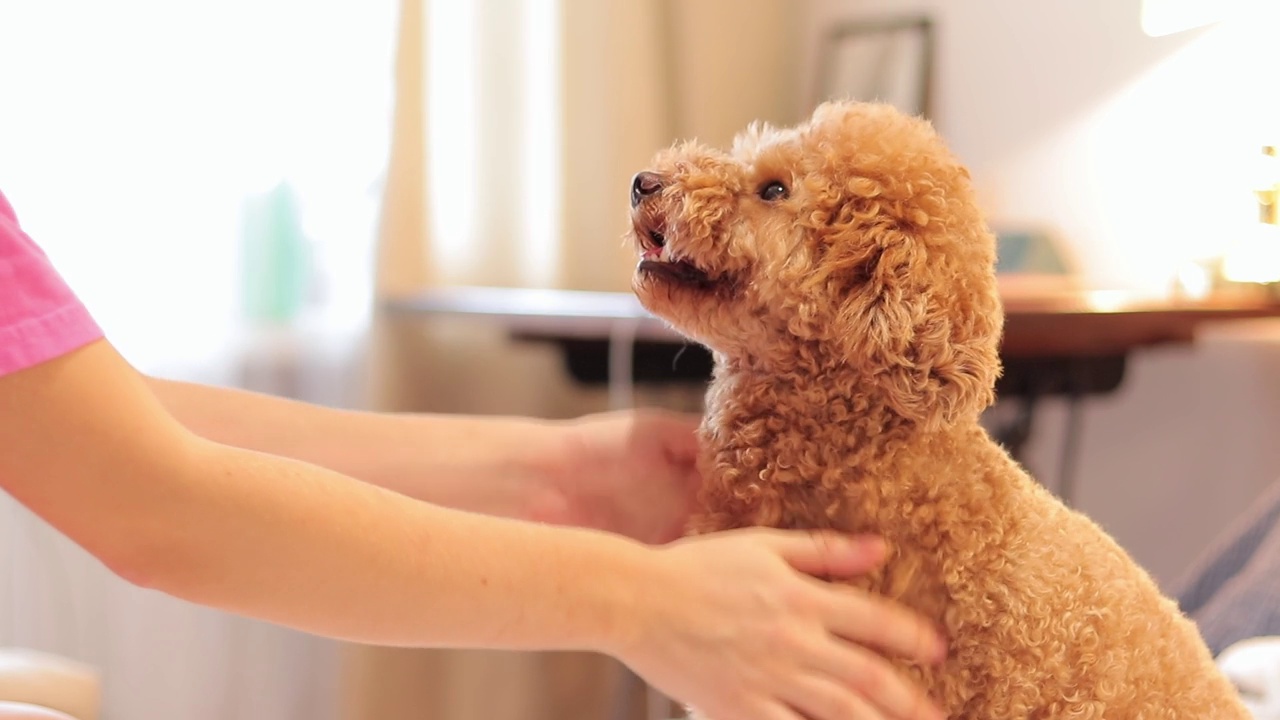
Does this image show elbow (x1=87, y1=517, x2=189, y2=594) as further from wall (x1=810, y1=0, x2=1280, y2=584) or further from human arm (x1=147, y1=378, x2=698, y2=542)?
wall (x1=810, y1=0, x2=1280, y2=584)

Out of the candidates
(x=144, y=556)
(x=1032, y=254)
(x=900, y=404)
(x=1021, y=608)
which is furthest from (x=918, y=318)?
(x=1032, y=254)

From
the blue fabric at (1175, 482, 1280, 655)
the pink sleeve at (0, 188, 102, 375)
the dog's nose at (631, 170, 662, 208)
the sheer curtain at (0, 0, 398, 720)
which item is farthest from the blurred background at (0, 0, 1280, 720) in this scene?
the pink sleeve at (0, 188, 102, 375)

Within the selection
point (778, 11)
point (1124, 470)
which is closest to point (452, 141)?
point (778, 11)

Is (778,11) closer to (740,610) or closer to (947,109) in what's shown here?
(947,109)

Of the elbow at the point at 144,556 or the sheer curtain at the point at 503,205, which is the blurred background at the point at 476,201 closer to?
the sheer curtain at the point at 503,205

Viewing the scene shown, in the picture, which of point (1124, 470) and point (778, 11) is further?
point (778, 11)

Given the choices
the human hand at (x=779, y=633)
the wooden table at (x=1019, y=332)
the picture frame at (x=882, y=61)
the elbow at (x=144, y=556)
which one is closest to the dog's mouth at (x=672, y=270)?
the human hand at (x=779, y=633)

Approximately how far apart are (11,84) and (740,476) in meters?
1.03

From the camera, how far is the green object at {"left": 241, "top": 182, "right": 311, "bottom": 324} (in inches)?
57.0

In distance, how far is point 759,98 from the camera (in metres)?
2.18

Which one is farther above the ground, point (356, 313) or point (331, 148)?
point (331, 148)

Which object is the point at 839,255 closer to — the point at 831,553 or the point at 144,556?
the point at 831,553

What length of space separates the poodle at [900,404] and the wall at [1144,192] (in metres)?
0.99

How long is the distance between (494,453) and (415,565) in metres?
0.30
